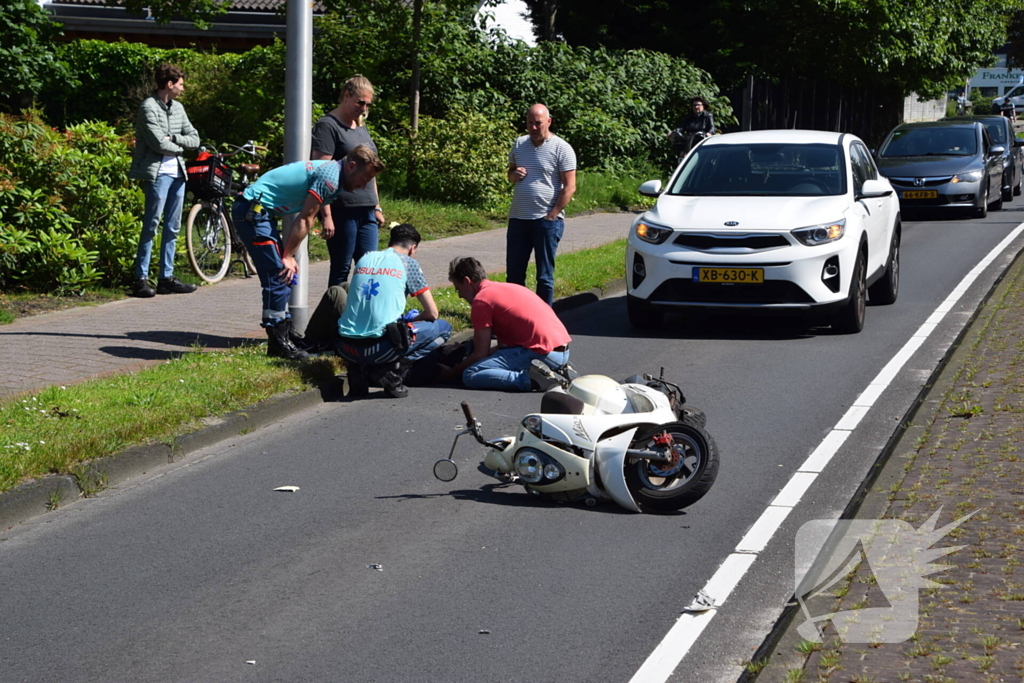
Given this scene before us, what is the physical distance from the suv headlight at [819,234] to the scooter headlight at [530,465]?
5.27 metres

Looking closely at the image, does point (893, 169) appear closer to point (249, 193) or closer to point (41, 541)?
point (249, 193)

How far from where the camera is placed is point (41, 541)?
19.2 feet

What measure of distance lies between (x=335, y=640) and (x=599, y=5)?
2983cm

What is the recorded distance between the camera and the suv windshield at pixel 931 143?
22.7 m

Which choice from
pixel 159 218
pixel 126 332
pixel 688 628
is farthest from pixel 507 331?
pixel 688 628

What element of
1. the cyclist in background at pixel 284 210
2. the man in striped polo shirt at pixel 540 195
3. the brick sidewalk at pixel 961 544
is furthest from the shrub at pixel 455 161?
the brick sidewalk at pixel 961 544

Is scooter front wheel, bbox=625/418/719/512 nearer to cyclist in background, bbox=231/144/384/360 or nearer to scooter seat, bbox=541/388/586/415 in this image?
scooter seat, bbox=541/388/586/415

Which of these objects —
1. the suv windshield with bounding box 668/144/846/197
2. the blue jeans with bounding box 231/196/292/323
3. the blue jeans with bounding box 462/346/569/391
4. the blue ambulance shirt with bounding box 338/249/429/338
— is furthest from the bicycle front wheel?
the blue jeans with bounding box 462/346/569/391

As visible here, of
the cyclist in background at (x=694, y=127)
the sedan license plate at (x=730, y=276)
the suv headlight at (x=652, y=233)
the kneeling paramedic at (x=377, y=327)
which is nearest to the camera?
the kneeling paramedic at (x=377, y=327)

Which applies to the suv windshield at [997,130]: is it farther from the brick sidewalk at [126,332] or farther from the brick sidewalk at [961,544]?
the brick sidewalk at [961,544]

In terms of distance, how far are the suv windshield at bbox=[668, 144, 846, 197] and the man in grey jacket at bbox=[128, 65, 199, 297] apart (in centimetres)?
463

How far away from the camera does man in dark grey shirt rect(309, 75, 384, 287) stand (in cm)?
998
